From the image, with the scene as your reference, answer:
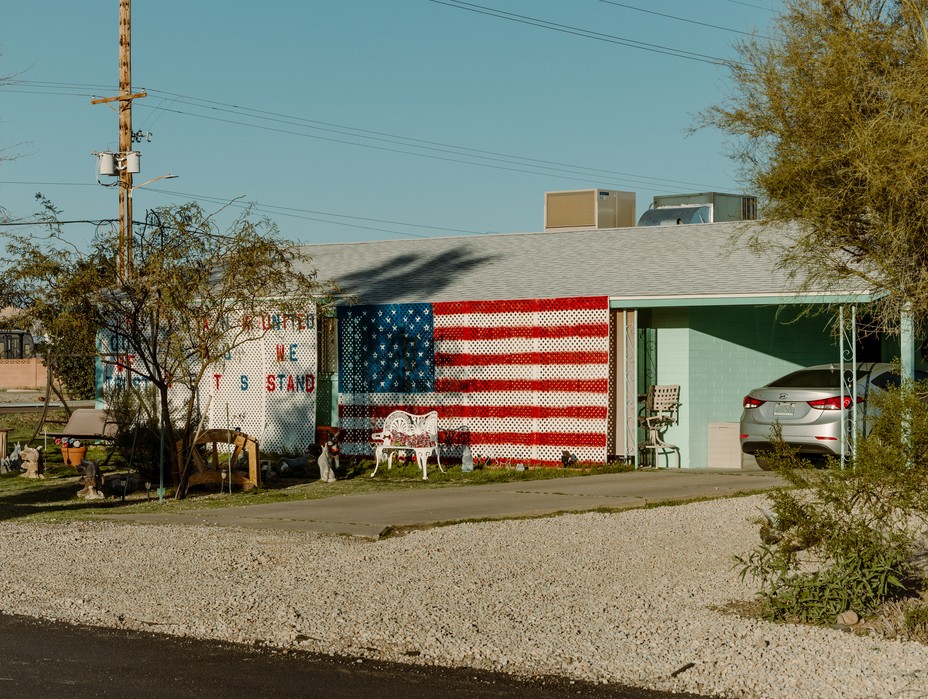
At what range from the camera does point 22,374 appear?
188 feet

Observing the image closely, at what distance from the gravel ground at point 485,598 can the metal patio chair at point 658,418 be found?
630 centimetres

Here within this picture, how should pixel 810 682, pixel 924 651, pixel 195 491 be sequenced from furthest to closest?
1. pixel 195 491
2. pixel 924 651
3. pixel 810 682

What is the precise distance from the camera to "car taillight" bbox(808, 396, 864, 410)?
16.4 m

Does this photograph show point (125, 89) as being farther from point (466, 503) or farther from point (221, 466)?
point (466, 503)

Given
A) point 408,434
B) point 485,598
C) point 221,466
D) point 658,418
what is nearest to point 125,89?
point 408,434

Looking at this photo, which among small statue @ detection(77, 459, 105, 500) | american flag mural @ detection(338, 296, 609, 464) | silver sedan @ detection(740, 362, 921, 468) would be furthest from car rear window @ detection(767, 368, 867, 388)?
small statue @ detection(77, 459, 105, 500)

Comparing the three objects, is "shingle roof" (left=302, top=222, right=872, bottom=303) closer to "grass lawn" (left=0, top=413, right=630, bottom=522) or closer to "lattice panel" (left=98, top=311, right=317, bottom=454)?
"lattice panel" (left=98, top=311, right=317, bottom=454)

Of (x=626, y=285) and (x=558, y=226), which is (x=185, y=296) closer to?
(x=626, y=285)

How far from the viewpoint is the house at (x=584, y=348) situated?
18.3m

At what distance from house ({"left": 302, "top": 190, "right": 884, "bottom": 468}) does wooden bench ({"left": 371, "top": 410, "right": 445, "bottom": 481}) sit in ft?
4.49

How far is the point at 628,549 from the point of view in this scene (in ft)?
34.5

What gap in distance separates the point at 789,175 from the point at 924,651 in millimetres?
6523

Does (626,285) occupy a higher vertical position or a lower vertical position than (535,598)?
Answer: higher

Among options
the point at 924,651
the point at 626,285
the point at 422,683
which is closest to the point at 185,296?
the point at 626,285
